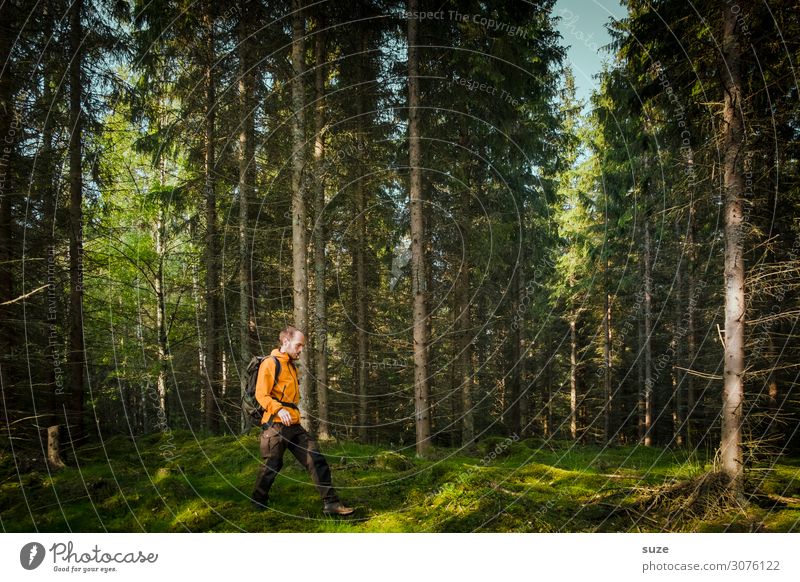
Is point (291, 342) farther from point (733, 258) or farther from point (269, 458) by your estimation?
point (733, 258)

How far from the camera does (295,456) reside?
627 cm

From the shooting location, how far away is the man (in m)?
6.20

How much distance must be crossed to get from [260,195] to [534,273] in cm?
1366

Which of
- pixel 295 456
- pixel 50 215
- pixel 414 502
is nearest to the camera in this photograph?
pixel 295 456

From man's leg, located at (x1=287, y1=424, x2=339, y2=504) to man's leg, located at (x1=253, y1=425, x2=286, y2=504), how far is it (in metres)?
0.17

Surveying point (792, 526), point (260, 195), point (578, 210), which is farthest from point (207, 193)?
point (578, 210)

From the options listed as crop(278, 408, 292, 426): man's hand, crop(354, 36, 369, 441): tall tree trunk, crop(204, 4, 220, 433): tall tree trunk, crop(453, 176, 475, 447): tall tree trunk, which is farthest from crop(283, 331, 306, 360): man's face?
crop(453, 176, 475, 447): tall tree trunk

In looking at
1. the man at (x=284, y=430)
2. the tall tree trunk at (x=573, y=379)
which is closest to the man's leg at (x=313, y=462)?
the man at (x=284, y=430)

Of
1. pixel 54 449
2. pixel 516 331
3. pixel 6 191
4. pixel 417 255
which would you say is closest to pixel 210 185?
pixel 6 191

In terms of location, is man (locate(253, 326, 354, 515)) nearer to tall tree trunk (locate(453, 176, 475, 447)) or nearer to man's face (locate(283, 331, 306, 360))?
man's face (locate(283, 331, 306, 360))

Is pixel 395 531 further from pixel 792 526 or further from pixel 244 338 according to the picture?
pixel 244 338

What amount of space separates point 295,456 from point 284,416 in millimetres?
595

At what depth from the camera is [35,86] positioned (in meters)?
8.14

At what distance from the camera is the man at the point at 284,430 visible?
244 inches
